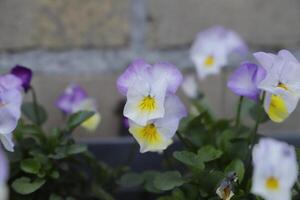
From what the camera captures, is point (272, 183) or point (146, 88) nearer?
point (272, 183)

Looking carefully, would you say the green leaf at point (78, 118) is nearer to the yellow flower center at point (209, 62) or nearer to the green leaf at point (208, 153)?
the green leaf at point (208, 153)

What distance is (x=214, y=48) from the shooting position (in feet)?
4.15

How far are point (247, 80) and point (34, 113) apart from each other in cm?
37

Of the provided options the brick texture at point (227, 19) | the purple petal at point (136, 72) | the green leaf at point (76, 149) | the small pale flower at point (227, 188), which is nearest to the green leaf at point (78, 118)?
the green leaf at point (76, 149)

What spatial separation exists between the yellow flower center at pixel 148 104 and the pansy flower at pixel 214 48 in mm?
370

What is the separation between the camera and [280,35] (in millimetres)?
1425

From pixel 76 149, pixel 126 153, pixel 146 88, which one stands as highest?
pixel 146 88

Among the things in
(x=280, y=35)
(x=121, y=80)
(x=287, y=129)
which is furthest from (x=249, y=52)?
(x=121, y=80)

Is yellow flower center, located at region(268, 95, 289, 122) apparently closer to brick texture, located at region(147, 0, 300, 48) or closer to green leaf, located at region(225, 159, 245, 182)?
green leaf, located at region(225, 159, 245, 182)

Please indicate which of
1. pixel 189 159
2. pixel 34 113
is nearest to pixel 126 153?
pixel 34 113

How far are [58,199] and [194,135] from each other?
8.8 inches

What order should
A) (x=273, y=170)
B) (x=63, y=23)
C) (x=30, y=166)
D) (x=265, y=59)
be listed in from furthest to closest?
(x=63, y=23)
(x=30, y=166)
(x=265, y=59)
(x=273, y=170)

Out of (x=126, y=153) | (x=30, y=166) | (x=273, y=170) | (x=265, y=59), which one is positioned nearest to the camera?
(x=273, y=170)

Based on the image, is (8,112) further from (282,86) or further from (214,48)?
(214,48)
